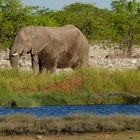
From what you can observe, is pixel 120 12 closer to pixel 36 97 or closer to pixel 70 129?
pixel 36 97

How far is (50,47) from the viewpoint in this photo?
90.0 feet

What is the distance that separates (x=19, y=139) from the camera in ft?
39.3

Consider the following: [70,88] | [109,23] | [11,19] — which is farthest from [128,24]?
[70,88]

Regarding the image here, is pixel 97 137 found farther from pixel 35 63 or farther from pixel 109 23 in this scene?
pixel 109 23

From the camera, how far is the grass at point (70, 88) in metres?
23.6

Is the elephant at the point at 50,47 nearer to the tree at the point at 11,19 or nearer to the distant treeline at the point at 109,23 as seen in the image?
the tree at the point at 11,19

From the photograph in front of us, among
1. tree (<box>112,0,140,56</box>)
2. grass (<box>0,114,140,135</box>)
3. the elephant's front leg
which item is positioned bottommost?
tree (<box>112,0,140,56</box>)

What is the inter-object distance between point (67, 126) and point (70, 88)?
11.9m

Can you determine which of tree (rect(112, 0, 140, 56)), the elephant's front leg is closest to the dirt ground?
the elephant's front leg

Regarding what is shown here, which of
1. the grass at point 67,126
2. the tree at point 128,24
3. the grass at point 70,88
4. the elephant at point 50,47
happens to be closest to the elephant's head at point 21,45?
the elephant at point 50,47

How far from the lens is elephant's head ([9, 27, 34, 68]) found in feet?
84.9

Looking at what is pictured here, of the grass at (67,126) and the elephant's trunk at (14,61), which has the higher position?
the grass at (67,126)

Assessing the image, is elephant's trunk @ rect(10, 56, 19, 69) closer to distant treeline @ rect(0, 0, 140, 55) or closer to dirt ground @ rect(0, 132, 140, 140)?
dirt ground @ rect(0, 132, 140, 140)

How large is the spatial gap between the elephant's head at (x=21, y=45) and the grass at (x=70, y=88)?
1.86ft
